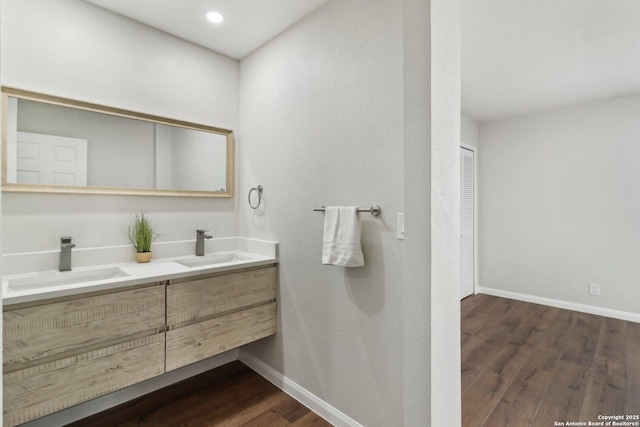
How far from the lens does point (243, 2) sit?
2020 millimetres

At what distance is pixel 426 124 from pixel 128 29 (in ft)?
7.32

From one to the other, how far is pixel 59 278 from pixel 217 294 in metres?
0.89

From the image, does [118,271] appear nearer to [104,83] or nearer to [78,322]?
[78,322]

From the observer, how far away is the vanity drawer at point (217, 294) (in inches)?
75.9

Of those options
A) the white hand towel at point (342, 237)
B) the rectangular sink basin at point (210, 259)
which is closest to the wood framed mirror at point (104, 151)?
the rectangular sink basin at point (210, 259)

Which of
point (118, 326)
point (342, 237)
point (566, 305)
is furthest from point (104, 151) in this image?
point (566, 305)

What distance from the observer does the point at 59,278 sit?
1.86 meters

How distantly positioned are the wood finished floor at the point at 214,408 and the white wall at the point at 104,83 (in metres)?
1.08

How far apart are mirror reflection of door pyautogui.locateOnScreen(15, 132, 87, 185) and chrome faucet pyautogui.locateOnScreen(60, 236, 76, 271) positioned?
0.36m

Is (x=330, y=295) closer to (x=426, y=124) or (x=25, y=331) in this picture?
(x=426, y=124)

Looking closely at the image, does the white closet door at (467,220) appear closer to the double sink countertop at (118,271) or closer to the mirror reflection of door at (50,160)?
the double sink countertop at (118,271)

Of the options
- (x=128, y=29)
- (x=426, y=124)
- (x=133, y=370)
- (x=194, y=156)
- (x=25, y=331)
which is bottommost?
(x=133, y=370)

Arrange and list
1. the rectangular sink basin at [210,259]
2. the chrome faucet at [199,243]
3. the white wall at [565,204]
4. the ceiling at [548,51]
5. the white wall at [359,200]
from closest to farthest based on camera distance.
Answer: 1. the white wall at [359,200]
2. the ceiling at [548,51]
3. the rectangular sink basin at [210,259]
4. the chrome faucet at [199,243]
5. the white wall at [565,204]

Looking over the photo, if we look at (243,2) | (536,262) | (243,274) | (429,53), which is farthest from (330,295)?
(536,262)
